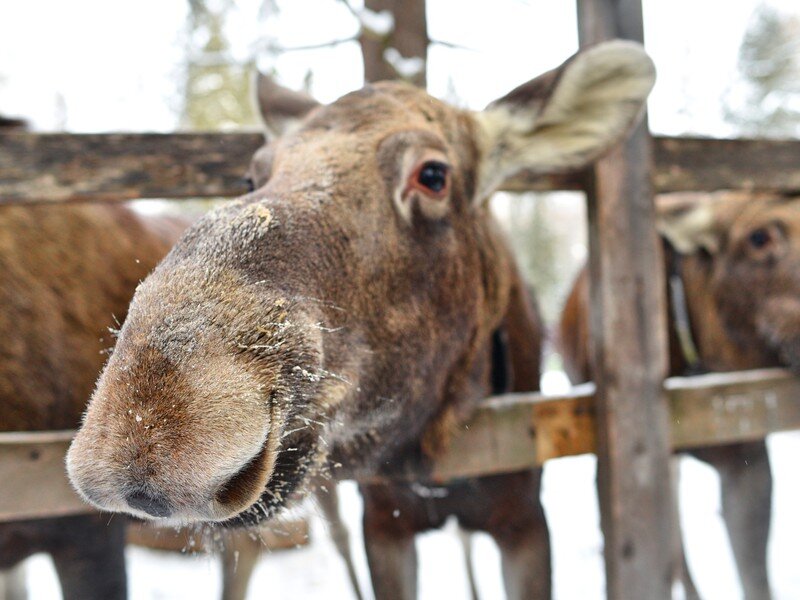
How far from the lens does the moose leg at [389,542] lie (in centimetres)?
306

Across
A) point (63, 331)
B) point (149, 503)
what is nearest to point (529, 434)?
point (149, 503)

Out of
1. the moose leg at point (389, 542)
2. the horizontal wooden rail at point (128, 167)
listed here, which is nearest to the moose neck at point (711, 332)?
the horizontal wooden rail at point (128, 167)

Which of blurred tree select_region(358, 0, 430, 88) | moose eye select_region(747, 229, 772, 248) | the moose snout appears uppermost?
blurred tree select_region(358, 0, 430, 88)

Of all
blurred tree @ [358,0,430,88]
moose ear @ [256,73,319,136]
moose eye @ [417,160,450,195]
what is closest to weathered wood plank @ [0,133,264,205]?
moose ear @ [256,73,319,136]

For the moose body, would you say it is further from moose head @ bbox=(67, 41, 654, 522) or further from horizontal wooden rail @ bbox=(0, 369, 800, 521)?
moose head @ bbox=(67, 41, 654, 522)

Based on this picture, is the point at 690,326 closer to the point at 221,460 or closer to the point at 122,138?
the point at 122,138

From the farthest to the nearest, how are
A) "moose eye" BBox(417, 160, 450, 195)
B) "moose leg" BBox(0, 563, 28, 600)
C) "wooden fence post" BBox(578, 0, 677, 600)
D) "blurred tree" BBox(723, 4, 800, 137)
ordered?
"blurred tree" BBox(723, 4, 800, 137) < "moose leg" BBox(0, 563, 28, 600) < "wooden fence post" BBox(578, 0, 677, 600) < "moose eye" BBox(417, 160, 450, 195)

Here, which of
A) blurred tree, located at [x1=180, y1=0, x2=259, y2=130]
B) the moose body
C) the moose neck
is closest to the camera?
the moose body

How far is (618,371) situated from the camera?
2.75 metres

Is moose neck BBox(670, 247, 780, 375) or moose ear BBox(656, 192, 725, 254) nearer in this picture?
moose neck BBox(670, 247, 780, 375)

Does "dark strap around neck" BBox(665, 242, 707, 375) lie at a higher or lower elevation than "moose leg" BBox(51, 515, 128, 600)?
higher

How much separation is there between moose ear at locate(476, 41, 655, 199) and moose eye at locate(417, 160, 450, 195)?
1.37ft

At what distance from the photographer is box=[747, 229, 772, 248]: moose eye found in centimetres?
429

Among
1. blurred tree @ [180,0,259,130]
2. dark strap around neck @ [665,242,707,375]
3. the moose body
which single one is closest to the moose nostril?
the moose body
